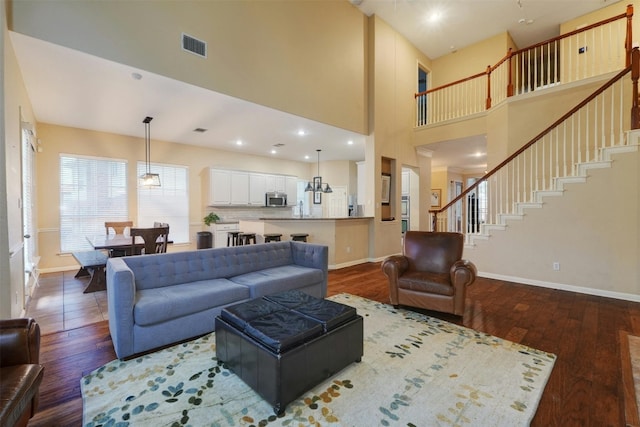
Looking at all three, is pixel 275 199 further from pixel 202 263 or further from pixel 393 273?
pixel 393 273

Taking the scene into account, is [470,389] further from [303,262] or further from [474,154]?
[474,154]

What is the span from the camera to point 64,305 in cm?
357

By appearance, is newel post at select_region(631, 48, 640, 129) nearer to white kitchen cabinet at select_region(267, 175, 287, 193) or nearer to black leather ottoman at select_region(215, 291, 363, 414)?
black leather ottoman at select_region(215, 291, 363, 414)

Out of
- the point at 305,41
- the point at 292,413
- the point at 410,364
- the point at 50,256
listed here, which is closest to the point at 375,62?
the point at 305,41

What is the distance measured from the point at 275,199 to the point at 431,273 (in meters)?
5.94

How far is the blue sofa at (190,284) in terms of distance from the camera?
234 centimetres

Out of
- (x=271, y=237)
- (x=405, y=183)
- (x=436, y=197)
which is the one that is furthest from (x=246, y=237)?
(x=436, y=197)

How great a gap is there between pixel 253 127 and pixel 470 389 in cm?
535

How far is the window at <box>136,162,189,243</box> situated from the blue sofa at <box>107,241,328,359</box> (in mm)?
4307

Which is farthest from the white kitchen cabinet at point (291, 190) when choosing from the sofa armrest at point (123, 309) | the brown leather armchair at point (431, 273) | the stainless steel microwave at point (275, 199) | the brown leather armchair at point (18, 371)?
the brown leather armchair at point (18, 371)

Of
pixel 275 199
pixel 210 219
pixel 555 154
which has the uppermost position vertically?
pixel 555 154

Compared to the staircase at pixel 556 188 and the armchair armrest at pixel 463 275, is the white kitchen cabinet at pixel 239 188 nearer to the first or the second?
the staircase at pixel 556 188

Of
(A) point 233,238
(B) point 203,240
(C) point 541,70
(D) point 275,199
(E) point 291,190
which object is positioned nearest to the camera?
(C) point 541,70

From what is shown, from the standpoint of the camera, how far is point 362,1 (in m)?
5.86
